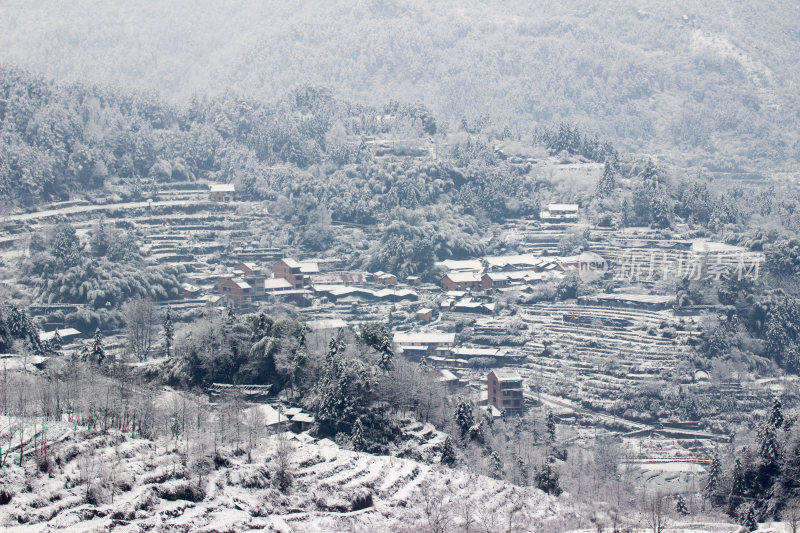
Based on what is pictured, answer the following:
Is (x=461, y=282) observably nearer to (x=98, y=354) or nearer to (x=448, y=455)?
(x=98, y=354)

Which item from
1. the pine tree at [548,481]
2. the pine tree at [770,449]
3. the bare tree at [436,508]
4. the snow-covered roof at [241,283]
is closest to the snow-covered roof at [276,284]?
the snow-covered roof at [241,283]

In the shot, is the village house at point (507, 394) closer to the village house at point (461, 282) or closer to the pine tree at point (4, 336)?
the village house at point (461, 282)

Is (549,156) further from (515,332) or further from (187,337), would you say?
(187,337)

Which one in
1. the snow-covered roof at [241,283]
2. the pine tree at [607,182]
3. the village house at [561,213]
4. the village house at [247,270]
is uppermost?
the pine tree at [607,182]

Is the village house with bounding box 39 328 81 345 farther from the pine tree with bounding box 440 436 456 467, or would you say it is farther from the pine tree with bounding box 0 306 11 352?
the pine tree with bounding box 440 436 456 467

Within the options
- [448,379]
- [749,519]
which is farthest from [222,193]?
[749,519]

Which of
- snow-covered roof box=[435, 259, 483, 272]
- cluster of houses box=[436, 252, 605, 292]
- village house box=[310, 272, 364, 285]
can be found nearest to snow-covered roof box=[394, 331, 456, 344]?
cluster of houses box=[436, 252, 605, 292]
